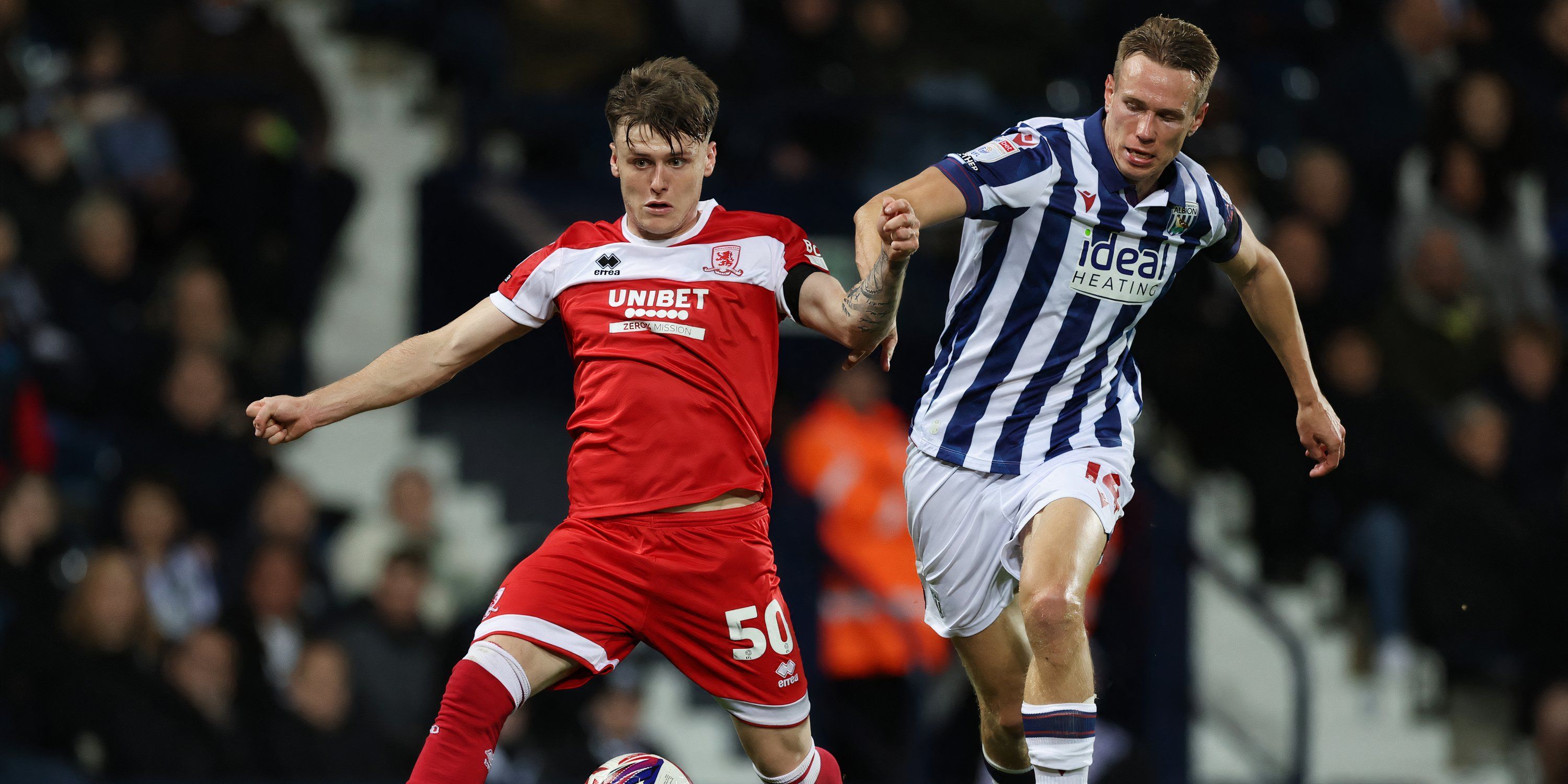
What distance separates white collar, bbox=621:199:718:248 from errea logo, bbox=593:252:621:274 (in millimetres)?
69

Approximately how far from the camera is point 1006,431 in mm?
5344

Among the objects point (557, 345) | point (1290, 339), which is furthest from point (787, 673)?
point (557, 345)

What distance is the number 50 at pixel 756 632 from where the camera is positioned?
5.11 meters

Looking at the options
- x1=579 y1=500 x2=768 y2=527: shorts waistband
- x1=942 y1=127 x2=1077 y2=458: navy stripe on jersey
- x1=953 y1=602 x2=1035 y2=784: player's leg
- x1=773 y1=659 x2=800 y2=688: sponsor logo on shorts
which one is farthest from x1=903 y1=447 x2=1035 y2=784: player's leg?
x1=579 y1=500 x2=768 y2=527: shorts waistband

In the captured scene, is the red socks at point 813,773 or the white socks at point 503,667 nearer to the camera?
the white socks at point 503,667

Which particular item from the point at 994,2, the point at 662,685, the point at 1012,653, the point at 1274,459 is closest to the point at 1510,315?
the point at 1274,459

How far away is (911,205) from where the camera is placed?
4.65 meters

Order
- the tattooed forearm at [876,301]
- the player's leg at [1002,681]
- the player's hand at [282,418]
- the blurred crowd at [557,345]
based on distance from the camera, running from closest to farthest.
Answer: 1. the tattooed forearm at [876,301]
2. the player's hand at [282,418]
3. the player's leg at [1002,681]
4. the blurred crowd at [557,345]

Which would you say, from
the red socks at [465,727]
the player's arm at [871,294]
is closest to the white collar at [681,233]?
the player's arm at [871,294]

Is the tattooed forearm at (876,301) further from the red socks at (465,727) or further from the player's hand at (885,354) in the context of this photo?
the red socks at (465,727)

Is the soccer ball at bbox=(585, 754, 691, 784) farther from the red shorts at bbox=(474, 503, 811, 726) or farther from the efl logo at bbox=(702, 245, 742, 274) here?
the efl logo at bbox=(702, 245, 742, 274)

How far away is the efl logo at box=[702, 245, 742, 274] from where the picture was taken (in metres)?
5.16

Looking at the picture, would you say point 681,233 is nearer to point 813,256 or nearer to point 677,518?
point 813,256

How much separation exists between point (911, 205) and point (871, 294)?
251mm
